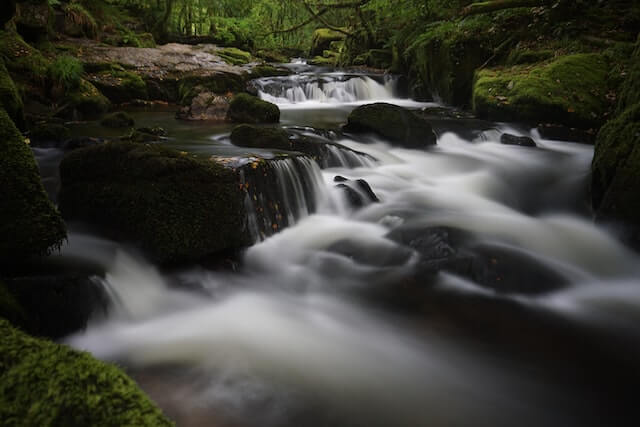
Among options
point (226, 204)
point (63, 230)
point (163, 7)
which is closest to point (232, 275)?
point (226, 204)

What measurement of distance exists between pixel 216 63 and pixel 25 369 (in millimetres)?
16257

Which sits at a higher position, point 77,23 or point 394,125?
point 77,23

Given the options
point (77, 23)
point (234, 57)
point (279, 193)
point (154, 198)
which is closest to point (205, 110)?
point (279, 193)

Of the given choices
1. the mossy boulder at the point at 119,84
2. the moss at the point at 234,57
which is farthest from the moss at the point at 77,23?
the moss at the point at 234,57

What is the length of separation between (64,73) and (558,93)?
428 inches

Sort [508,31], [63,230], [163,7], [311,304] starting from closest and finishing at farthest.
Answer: [63,230]
[311,304]
[508,31]
[163,7]

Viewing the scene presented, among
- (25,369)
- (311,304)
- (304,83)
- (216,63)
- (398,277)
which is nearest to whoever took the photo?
(25,369)

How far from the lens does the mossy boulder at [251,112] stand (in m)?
9.40

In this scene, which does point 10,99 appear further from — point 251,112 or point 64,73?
point 251,112

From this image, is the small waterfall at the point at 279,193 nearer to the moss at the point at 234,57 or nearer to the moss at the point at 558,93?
the moss at the point at 558,93

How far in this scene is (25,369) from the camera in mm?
1248

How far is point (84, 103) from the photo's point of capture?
925cm

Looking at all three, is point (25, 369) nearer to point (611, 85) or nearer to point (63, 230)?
point (63, 230)

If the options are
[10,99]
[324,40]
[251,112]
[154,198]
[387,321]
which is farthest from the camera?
[324,40]
